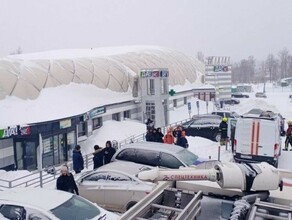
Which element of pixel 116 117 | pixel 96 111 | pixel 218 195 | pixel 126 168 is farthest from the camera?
pixel 116 117

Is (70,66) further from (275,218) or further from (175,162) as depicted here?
(275,218)

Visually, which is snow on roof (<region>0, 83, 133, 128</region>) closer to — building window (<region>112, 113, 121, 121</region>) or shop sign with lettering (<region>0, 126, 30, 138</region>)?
shop sign with lettering (<region>0, 126, 30, 138</region>)

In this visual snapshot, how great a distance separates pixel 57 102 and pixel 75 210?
17.8m

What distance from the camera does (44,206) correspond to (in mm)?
7176

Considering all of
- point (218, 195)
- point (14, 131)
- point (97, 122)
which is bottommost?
point (97, 122)

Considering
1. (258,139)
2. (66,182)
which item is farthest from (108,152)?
(258,139)

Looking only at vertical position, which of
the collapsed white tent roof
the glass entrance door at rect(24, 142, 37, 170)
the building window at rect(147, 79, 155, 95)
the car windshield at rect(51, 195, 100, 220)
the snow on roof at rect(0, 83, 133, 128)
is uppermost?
the collapsed white tent roof

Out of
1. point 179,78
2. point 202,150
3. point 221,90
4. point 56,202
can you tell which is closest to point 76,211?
point 56,202

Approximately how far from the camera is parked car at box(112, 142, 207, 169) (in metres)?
11.5

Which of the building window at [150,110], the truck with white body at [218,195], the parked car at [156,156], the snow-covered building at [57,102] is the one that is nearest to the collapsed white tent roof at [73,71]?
the snow-covered building at [57,102]

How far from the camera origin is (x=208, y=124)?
21.8 meters

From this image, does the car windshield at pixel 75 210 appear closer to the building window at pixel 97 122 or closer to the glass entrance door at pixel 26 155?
the glass entrance door at pixel 26 155

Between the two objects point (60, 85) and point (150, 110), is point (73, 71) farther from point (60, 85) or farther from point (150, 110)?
point (150, 110)

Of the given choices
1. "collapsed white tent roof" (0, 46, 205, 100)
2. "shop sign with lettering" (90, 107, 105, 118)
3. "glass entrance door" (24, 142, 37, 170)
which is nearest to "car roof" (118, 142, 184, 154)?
"glass entrance door" (24, 142, 37, 170)
